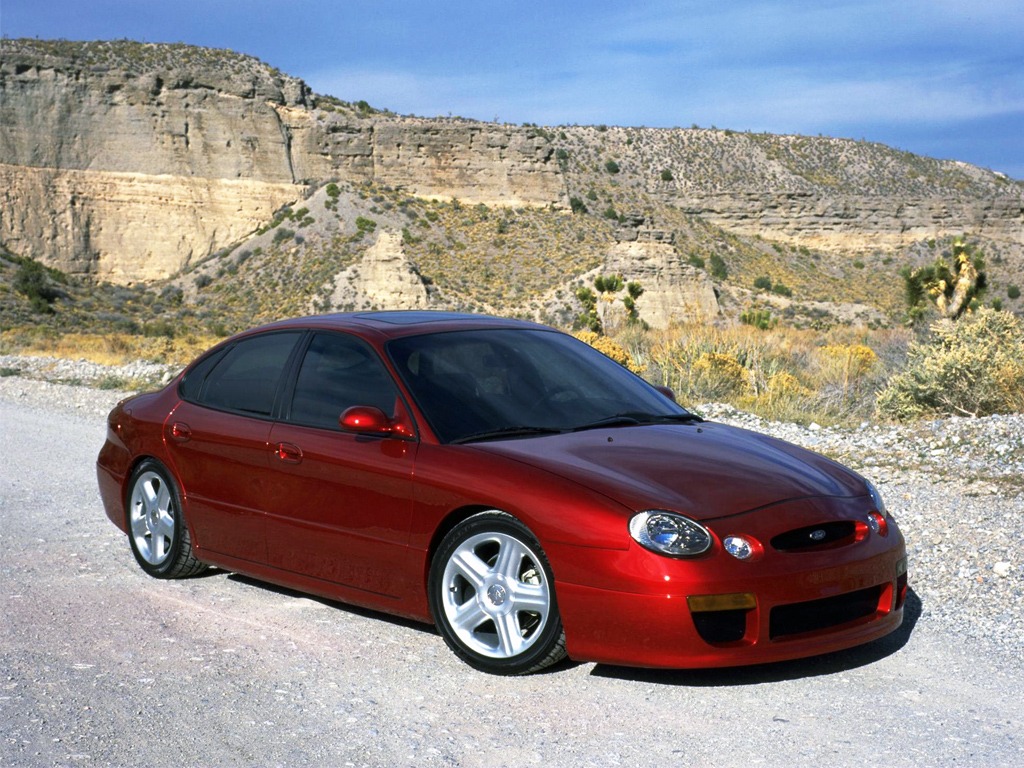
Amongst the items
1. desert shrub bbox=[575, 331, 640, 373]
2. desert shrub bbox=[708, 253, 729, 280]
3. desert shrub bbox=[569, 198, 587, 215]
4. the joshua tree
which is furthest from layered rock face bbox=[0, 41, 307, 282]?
desert shrub bbox=[575, 331, 640, 373]

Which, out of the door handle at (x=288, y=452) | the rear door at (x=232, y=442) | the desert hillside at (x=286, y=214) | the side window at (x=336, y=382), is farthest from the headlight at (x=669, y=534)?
the desert hillside at (x=286, y=214)

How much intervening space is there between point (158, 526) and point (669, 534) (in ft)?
10.7

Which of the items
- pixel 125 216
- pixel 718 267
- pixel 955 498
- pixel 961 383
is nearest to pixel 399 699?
pixel 955 498

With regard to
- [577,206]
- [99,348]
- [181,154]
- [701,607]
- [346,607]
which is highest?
[181,154]

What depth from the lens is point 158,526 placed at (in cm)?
629

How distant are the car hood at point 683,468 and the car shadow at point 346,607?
109 centimetres

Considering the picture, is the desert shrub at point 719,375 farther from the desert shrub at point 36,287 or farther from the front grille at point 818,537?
the desert shrub at point 36,287

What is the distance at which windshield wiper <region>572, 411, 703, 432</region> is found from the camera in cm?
531

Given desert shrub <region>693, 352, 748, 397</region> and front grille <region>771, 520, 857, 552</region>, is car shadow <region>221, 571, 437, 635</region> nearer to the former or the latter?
front grille <region>771, 520, 857, 552</region>

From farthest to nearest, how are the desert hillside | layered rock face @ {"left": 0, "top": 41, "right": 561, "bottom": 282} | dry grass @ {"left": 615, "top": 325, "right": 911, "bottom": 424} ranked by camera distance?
layered rock face @ {"left": 0, "top": 41, "right": 561, "bottom": 282}
the desert hillside
dry grass @ {"left": 615, "top": 325, "right": 911, "bottom": 424}

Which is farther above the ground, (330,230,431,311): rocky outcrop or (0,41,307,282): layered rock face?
(0,41,307,282): layered rock face

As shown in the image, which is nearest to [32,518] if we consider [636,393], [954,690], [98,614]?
[98,614]

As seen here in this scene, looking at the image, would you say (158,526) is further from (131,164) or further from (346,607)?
(131,164)

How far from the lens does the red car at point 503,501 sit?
14.0 feet
